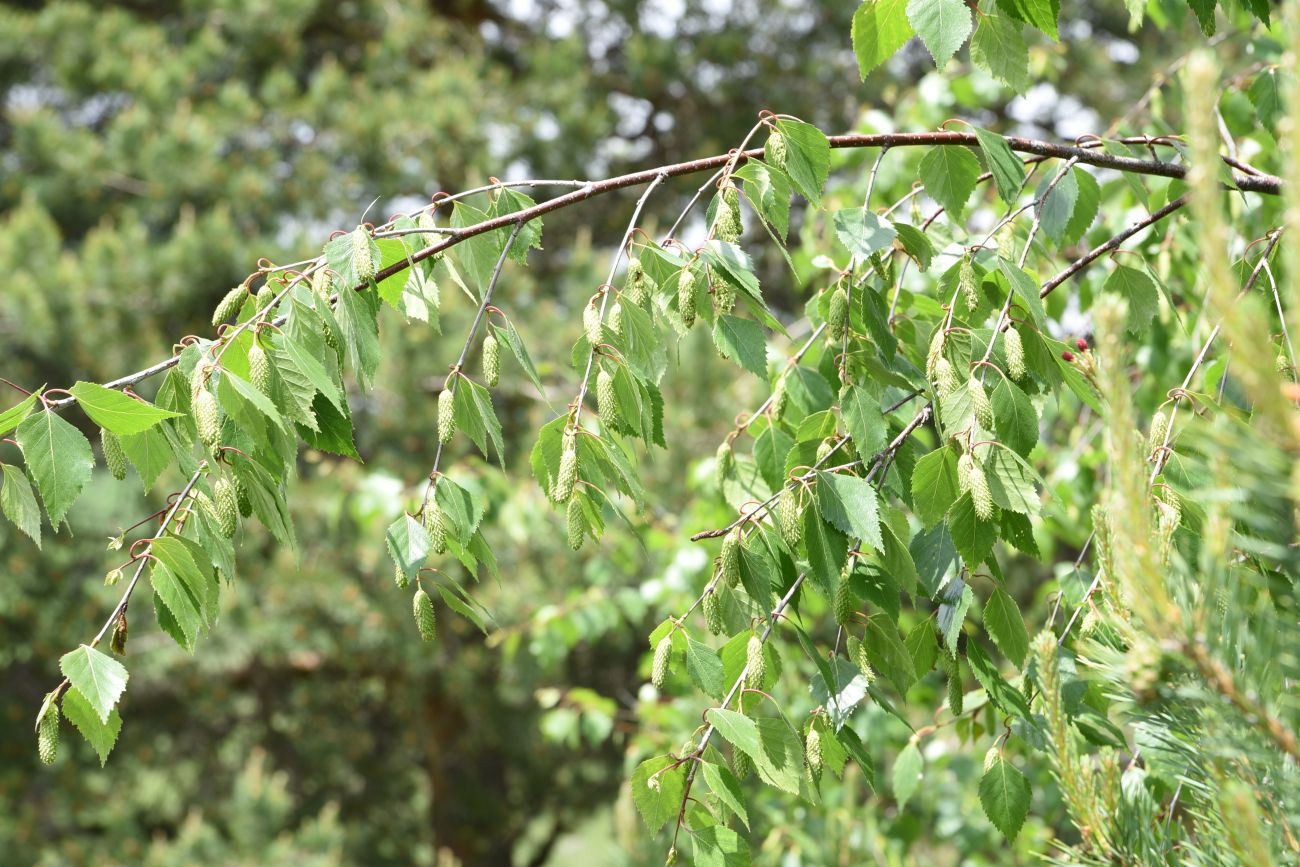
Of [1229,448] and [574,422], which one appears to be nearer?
[1229,448]

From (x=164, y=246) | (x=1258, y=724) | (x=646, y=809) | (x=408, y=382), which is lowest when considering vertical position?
(x=408, y=382)

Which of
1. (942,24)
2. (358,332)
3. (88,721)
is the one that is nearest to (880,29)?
(942,24)

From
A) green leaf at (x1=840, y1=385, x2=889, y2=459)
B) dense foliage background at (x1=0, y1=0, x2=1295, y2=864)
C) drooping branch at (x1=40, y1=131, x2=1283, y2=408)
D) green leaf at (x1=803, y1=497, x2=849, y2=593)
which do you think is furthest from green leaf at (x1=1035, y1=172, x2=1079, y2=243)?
dense foliage background at (x1=0, y1=0, x2=1295, y2=864)

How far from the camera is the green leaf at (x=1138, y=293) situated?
1211mm

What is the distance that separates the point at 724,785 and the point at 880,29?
67 cm

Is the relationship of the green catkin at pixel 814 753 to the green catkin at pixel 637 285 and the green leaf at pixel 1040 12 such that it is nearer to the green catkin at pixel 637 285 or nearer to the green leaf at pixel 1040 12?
the green catkin at pixel 637 285

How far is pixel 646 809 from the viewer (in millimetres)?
→ 984

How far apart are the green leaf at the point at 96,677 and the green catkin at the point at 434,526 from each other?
245 millimetres

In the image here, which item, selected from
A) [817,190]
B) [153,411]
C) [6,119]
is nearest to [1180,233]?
[817,190]

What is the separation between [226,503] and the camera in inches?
36.5

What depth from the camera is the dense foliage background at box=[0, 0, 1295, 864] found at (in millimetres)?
4754

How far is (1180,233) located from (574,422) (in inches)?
45.9

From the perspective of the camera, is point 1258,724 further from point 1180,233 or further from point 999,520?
point 1180,233

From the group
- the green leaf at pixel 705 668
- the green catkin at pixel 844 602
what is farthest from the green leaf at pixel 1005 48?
the green leaf at pixel 705 668
